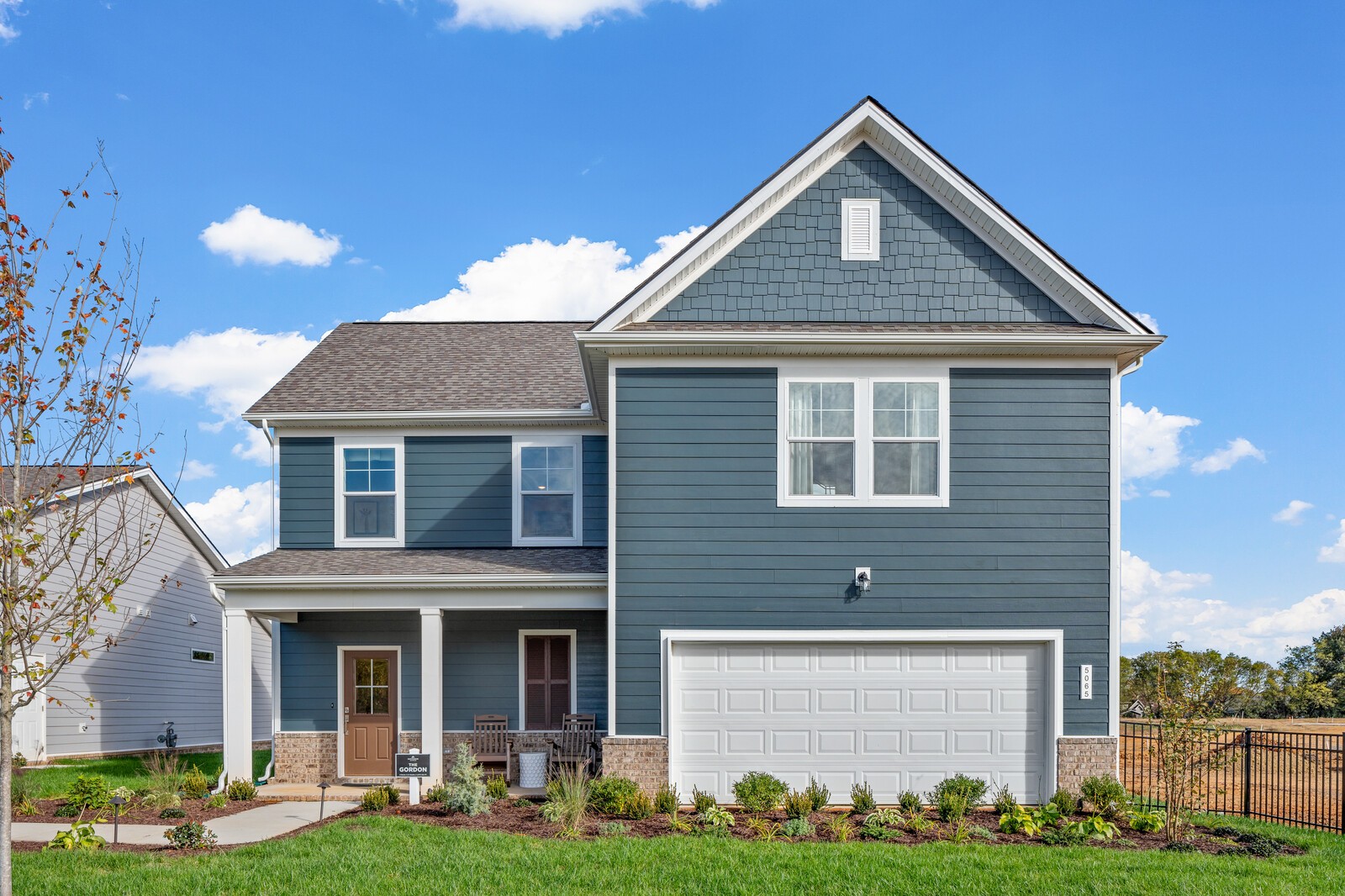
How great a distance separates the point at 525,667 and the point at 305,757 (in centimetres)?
359

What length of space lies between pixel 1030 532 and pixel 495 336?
34.7 ft

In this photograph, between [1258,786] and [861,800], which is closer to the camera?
[861,800]

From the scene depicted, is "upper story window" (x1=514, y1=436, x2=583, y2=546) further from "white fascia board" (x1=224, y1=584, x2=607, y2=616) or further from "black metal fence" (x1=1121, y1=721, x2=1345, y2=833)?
"black metal fence" (x1=1121, y1=721, x2=1345, y2=833)

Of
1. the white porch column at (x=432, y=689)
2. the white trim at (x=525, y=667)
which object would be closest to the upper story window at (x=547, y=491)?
the white trim at (x=525, y=667)

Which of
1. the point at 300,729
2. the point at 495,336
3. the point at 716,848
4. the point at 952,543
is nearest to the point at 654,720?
the point at 716,848

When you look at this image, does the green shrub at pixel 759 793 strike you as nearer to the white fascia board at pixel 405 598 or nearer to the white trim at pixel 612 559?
the white trim at pixel 612 559

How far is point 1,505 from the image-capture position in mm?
7363

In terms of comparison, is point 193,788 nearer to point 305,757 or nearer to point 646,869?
point 305,757

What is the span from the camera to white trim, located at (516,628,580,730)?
16.0 m

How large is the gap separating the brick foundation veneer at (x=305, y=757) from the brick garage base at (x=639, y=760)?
545cm

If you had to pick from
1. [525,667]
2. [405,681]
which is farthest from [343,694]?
[525,667]

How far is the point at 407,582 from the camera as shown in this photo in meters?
14.4

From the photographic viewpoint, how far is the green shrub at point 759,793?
1238cm

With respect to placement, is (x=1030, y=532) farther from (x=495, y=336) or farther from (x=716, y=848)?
(x=495, y=336)
